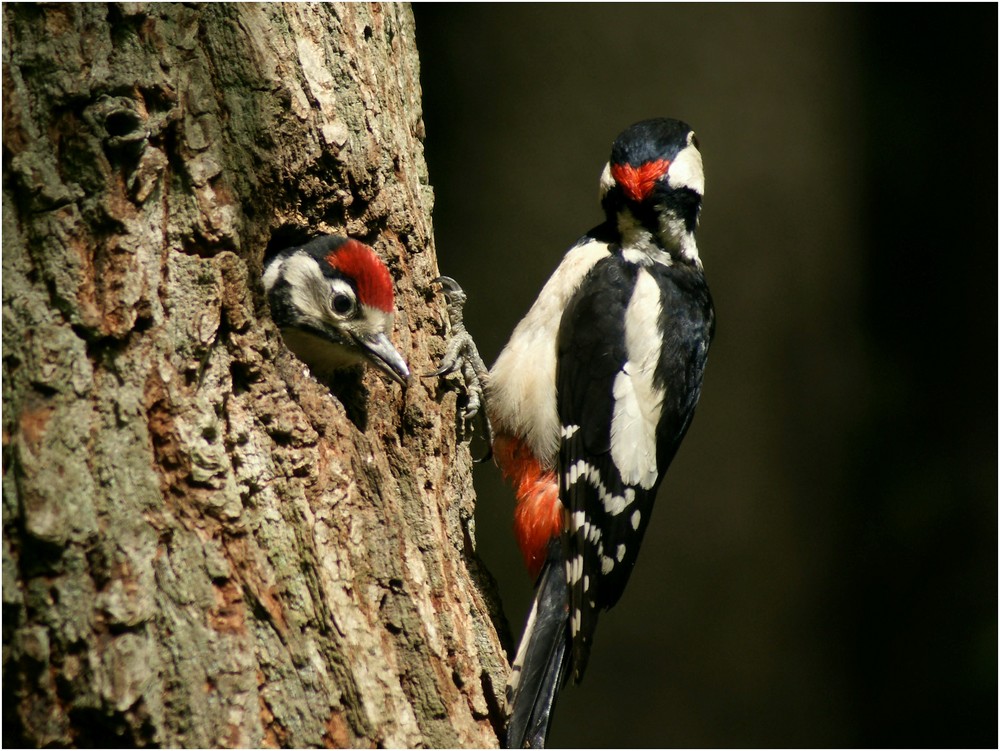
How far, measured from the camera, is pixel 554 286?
281 centimetres

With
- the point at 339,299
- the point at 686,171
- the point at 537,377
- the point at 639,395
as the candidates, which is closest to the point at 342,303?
the point at 339,299

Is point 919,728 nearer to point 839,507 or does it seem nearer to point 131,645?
point 839,507

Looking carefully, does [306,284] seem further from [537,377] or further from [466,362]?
[537,377]

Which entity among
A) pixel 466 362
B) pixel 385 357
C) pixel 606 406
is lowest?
pixel 606 406

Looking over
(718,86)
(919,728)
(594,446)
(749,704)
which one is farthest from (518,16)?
(919,728)

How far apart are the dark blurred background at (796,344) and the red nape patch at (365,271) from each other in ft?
5.99

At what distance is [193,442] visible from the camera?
1602mm

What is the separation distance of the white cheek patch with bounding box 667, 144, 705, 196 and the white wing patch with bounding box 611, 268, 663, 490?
0.31m

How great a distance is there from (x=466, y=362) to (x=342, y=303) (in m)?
0.46

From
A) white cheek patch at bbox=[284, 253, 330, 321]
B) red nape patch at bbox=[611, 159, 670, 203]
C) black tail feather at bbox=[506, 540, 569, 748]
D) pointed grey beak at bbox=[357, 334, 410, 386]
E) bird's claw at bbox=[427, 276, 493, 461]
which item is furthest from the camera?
red nape patch at bbox=[611, 159, 670, 203]

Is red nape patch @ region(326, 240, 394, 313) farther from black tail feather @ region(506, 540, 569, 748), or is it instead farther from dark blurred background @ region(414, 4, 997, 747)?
dark blurred background @ region(414, 4, 997, 747)

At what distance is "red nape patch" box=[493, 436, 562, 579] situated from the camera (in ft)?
8.70

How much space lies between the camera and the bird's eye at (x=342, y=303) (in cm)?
228

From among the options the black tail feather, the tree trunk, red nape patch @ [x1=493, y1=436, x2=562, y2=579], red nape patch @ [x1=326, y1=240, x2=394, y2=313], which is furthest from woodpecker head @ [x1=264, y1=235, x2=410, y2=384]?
the black tail feather
